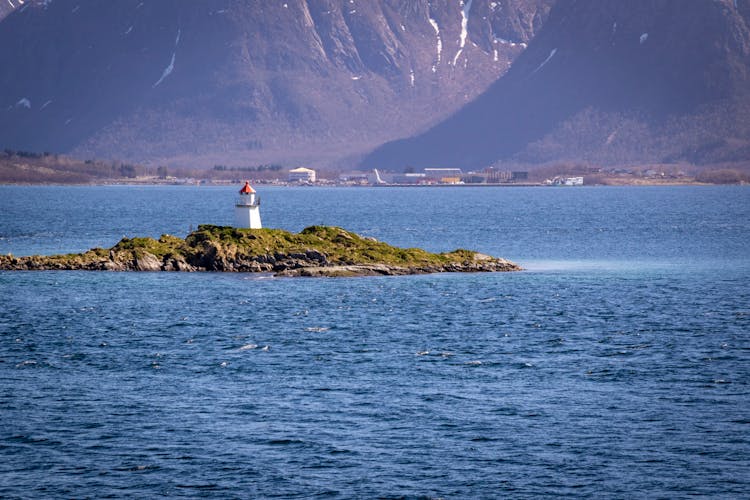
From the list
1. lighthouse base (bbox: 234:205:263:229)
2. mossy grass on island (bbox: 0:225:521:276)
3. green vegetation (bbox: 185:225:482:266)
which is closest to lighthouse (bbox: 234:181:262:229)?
lighthouse base (bbox: 234:205:263:229)

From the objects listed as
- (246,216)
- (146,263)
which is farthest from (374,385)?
(246,216)

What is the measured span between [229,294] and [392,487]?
137 ft

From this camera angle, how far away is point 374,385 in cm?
4950

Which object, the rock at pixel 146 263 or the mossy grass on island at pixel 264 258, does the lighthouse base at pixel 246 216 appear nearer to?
the mossy grass on island at pixel 264 258

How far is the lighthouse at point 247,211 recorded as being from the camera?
319ft

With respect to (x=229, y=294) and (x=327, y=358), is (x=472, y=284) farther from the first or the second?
(x=327, y=358)

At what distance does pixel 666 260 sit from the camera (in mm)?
106375

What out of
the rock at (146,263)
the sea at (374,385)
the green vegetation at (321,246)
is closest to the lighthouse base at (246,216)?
the green vegetation at (321,246)

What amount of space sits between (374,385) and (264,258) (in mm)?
42134

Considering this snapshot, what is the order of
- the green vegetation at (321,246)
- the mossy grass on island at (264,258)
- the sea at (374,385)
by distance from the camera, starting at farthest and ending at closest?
the green vegetation at (321,246)
the mossy grass on island at (264,258)
the sea at (374,385)

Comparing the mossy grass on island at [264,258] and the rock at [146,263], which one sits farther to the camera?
the rock at [146,263]

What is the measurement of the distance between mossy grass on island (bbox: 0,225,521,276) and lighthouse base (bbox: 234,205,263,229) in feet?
10.5

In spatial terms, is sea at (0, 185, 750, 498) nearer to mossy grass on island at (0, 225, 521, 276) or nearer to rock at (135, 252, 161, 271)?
rock at (135, 252, 161, 271)

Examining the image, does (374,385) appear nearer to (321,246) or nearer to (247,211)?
(321,246)
